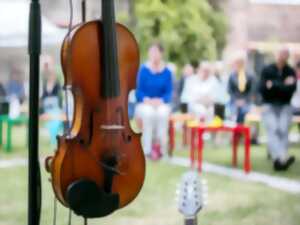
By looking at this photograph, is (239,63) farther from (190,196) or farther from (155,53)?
(190,196)

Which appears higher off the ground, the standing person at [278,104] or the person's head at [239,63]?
the person's head at [239,63]

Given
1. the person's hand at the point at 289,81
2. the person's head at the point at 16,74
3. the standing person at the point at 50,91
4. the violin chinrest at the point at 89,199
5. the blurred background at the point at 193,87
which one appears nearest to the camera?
the violin chinrest at the point at 89,199

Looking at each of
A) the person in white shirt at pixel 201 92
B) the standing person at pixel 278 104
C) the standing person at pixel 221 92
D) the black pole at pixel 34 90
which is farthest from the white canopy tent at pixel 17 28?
the black pole at pixel 34 90

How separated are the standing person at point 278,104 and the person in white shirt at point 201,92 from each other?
0.89 m

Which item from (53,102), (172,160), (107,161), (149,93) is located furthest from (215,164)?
(107,161)

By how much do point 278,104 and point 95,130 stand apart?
2931 millimetres

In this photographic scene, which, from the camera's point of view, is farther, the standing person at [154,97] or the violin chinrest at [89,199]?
the standing person at [154,97]

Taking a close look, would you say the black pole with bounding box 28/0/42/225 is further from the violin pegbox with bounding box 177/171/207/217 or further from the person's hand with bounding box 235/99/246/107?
the person's hand with bounding box 235/99/246/107

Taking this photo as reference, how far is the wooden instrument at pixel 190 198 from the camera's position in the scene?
2.22m

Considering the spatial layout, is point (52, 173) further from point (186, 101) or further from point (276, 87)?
point (186, 101)

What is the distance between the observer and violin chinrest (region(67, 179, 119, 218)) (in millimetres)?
2012

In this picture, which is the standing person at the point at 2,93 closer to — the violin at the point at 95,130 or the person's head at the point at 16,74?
the person's head at the point at 16,74

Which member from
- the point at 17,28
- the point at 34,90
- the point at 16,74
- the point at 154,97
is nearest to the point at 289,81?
the point at 154,97

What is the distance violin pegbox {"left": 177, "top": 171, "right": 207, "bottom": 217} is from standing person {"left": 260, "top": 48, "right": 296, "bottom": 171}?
8.33 ft
